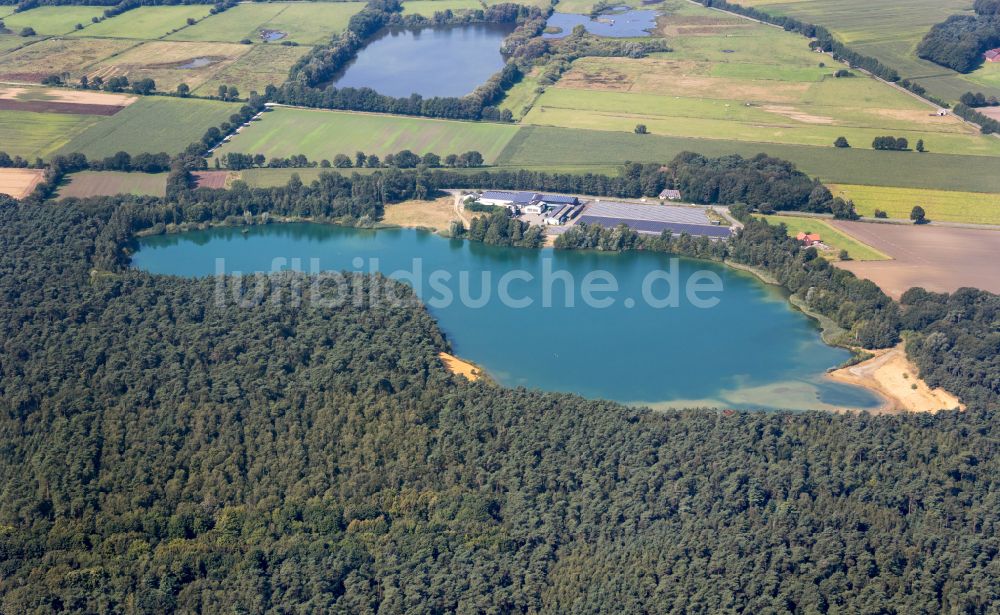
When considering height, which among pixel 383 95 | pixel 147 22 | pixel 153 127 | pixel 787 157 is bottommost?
pixel 787 157

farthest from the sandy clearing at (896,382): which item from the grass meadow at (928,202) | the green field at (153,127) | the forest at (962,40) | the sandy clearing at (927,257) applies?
the green field at (153,127)

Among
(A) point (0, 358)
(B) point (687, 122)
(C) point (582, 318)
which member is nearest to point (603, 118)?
(B) point (687, 122)

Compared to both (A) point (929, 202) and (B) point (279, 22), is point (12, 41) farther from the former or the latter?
(A) point (929, 202)

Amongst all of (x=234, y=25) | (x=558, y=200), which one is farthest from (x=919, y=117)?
(x=234, y=25)

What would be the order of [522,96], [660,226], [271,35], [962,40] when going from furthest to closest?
1. [271,35]
2. [962,40]
3. [522,96]
4. [660,226]

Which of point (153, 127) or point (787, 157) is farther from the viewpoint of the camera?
point (153, 127)

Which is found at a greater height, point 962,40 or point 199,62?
point 962,40

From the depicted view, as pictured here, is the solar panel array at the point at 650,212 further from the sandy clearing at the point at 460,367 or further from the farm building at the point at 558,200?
the sandy clearing at the point at 460,367

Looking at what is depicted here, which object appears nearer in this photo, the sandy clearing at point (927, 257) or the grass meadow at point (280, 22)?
the sandy clearing at point (927, 257)
